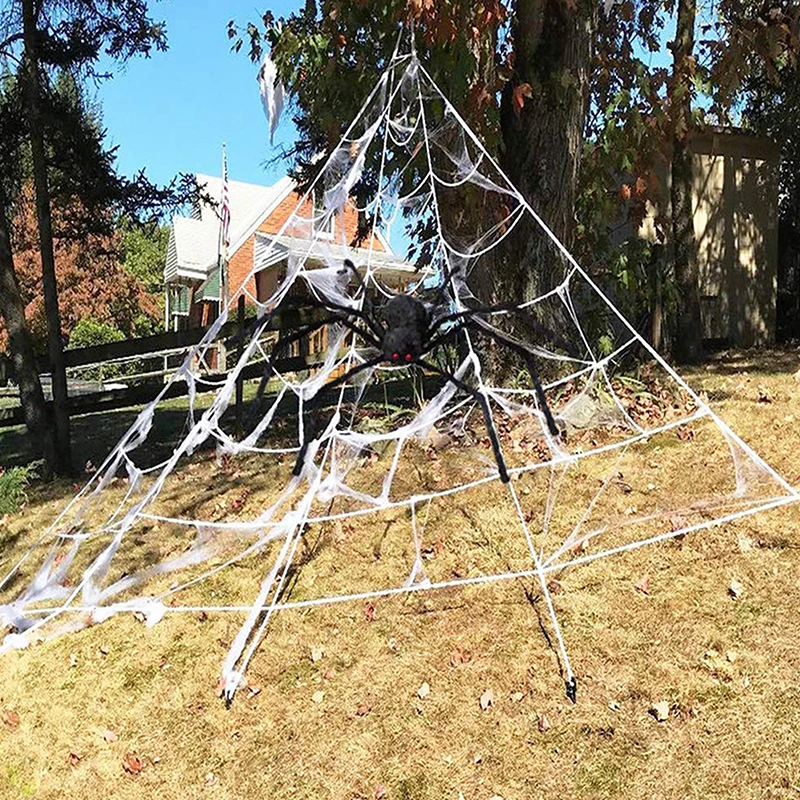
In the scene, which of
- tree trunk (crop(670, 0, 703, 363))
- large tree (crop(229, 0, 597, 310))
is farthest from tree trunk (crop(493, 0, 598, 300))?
tree trunk (crop(670, 0, 703, 363))

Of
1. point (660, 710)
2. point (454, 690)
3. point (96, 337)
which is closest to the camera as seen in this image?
point (660, 710)

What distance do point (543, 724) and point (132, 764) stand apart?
2114 mm

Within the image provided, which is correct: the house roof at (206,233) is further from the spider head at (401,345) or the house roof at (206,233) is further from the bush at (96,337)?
the spider head at (401,345)

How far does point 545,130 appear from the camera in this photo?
6.77 metres

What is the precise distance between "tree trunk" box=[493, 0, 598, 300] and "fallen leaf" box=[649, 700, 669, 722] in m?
3.96

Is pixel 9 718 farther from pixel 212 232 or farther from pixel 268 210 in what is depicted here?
pixel 212 232

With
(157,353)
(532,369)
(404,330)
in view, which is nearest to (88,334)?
(157,353)

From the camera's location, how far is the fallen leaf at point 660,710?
3.78 meters

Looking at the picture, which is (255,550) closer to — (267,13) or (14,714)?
(14,714)

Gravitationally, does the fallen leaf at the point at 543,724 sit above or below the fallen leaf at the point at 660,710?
below

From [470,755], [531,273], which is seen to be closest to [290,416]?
[531,273]

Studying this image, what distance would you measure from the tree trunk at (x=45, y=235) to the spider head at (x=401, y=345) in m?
5.99

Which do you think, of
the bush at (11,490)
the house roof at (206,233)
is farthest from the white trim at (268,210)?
the bush at (11,490)

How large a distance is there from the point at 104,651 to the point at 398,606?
187 cm
